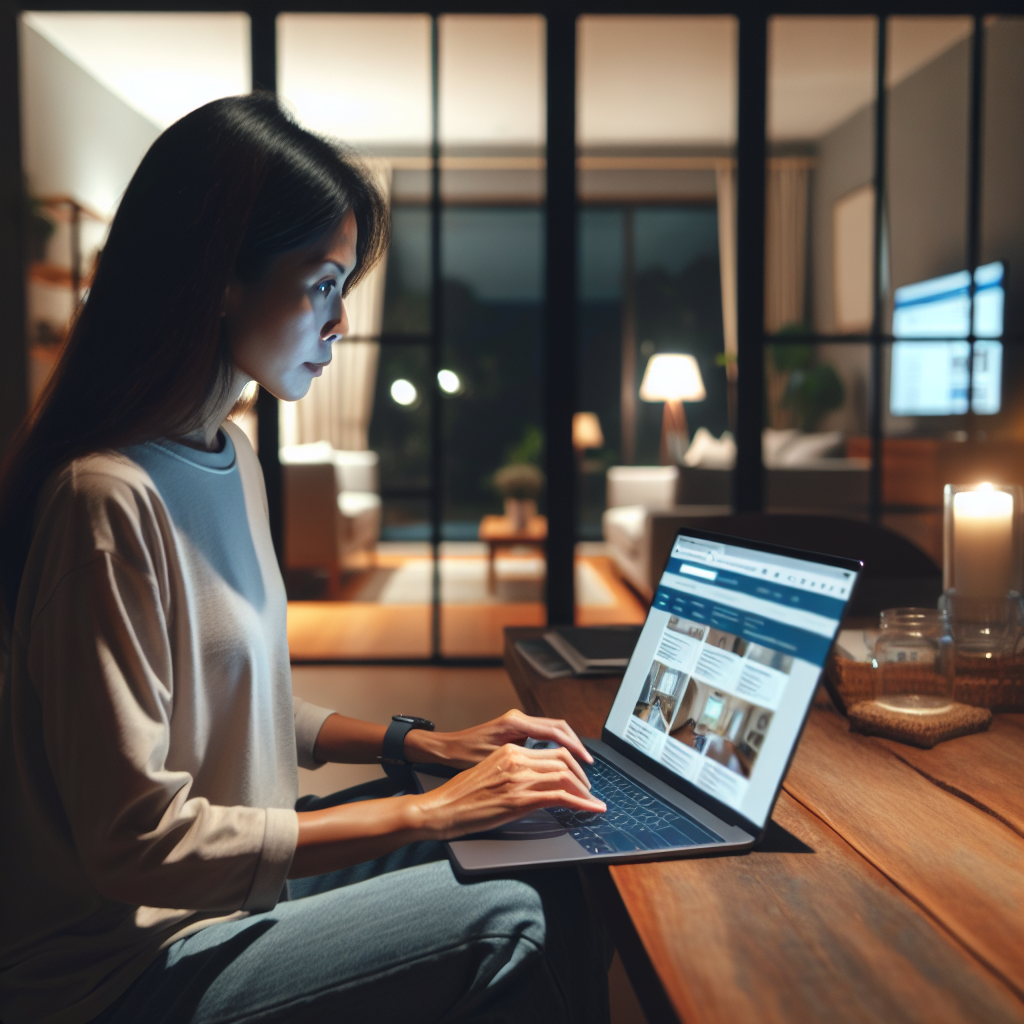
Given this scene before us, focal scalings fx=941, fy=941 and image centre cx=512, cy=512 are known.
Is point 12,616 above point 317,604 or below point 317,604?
above

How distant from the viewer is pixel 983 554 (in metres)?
1.14

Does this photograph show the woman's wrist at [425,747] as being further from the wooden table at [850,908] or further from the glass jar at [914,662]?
the glass jar at [914,662]

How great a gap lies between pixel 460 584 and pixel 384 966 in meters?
3.59

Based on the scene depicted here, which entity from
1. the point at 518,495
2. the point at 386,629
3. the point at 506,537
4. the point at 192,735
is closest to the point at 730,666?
the point at 192,735

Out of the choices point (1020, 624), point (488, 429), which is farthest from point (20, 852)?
point (488, 429)

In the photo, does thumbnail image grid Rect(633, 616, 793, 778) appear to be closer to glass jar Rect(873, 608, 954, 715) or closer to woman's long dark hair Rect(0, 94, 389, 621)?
glass jar Rect(873, 608, 954, 715)

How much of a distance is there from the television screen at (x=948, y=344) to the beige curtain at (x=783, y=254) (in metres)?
0.37

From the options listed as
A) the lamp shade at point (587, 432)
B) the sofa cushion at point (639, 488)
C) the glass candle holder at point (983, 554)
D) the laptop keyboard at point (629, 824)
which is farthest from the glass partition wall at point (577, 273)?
the lamp shade at point (587, 432)

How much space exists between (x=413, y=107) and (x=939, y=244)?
200 centimetres

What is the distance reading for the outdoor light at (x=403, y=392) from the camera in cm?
371

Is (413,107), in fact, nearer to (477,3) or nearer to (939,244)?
(477,3)

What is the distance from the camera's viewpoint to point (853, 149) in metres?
3.64

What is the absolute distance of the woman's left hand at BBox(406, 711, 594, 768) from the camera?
0.85 metres

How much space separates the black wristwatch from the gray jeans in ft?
0.70
